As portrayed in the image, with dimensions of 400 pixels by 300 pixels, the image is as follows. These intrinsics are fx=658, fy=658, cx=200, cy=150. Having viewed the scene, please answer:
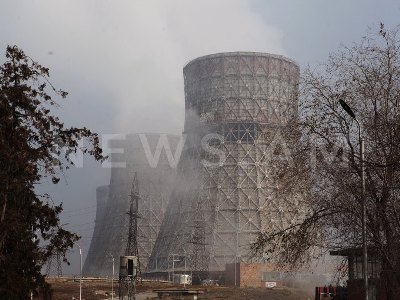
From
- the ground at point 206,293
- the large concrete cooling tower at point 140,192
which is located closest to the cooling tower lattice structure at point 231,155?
the ground at point 206,293

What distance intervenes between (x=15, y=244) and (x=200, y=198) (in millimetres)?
76973

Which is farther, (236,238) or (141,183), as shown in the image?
(141,183)

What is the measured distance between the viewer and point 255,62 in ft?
324

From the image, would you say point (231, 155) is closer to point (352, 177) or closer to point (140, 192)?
point (140, 192)

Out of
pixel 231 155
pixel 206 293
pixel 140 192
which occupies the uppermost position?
pixel 231 155

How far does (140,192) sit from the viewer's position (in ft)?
437

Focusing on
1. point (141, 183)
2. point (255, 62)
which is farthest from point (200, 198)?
point (141, 183)

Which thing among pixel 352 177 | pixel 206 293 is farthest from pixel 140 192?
pixel 352 177

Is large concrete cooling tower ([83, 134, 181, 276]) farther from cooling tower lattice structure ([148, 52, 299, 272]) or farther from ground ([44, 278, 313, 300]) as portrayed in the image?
ground ([44, 278, 313, 300])

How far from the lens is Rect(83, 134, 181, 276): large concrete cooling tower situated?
128000 mm

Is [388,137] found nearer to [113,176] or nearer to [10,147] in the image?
[10,147]

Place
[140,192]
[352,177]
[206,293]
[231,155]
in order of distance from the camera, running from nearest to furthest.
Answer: [352,177], [206,293], [231,155], [140,192]

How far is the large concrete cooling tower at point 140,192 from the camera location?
128 m

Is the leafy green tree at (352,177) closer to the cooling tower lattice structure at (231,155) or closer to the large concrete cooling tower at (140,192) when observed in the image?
the cooling tower lattice structure at (231,155)
